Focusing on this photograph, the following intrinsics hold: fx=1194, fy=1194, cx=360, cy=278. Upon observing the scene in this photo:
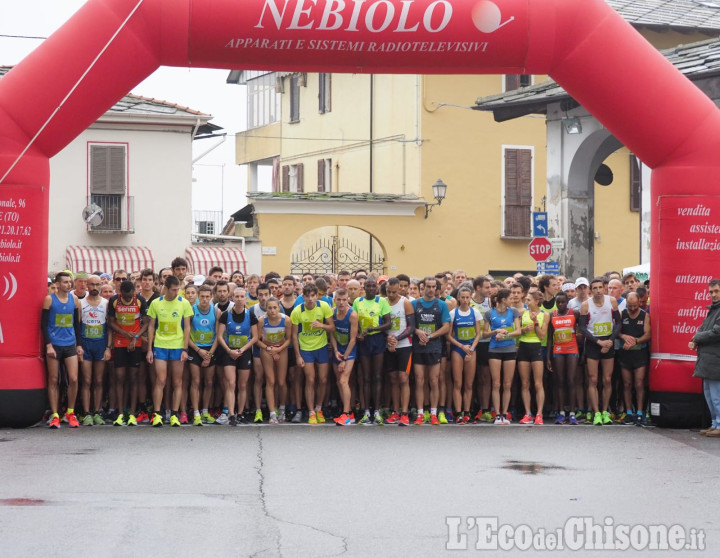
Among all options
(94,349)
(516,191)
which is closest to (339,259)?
(516,191)

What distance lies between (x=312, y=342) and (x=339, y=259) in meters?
20.9

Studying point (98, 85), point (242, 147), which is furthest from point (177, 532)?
point (242, 147)

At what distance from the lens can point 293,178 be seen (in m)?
43.7

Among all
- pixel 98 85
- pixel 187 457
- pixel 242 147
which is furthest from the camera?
pixel 242 147

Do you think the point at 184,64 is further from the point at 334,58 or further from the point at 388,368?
the point at 388,368

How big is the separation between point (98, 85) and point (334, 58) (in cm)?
257

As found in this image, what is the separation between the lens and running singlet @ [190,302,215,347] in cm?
1419

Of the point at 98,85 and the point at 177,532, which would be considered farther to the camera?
the point at 98,85

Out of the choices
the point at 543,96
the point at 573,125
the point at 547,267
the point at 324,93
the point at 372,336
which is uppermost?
the point at 324,93

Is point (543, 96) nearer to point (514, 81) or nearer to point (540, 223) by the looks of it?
point (540, 223)

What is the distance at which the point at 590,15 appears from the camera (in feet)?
42.9

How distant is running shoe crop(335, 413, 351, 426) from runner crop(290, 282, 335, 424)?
0.94 feet

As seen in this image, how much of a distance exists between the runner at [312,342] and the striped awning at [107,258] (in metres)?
15.6

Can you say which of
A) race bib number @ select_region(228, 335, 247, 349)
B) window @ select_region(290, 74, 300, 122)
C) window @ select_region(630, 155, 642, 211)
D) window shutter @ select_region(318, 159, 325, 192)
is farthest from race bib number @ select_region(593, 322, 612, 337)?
window @ select_region(290, 74, 300, 122)
